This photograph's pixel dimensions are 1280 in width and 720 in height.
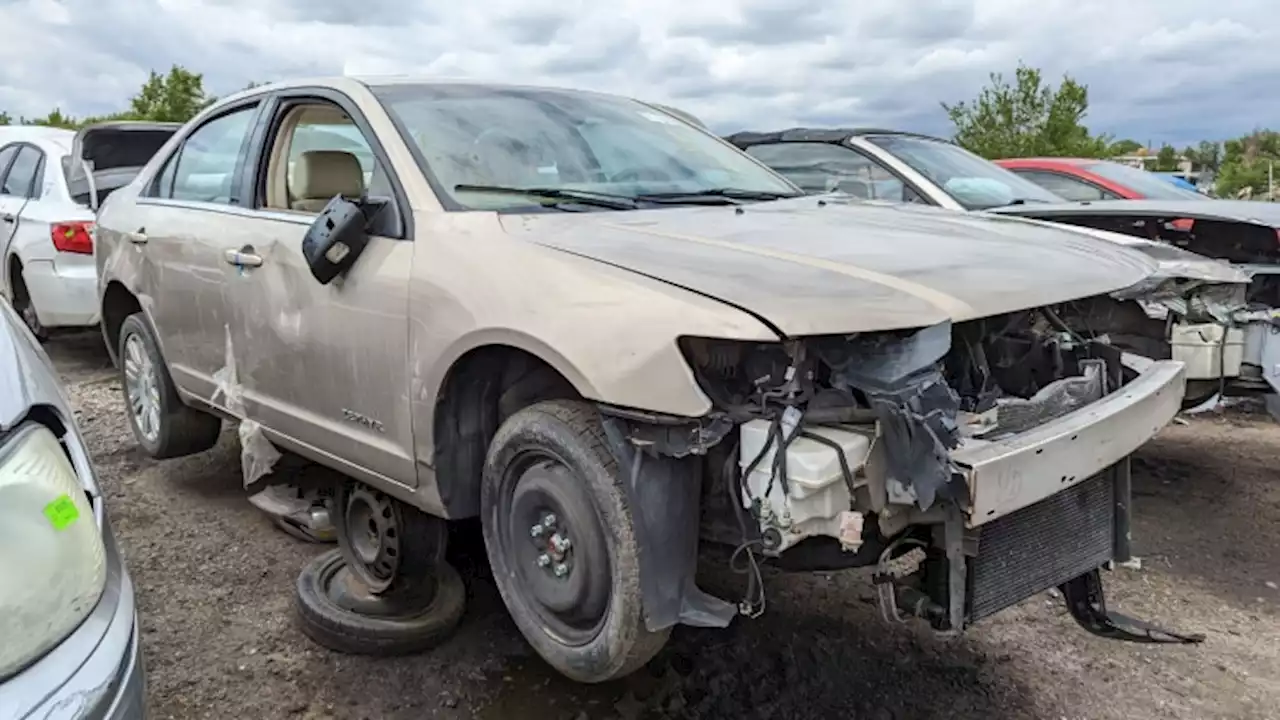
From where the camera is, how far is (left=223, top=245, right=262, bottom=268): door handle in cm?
365

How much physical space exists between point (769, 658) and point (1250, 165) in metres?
41.0

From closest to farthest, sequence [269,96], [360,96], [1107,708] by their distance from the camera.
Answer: [1107,708]
[360,96]
[269,96]

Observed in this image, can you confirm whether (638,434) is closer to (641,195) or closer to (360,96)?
(641,195)

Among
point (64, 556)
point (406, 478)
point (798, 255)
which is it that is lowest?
point (406, 478)

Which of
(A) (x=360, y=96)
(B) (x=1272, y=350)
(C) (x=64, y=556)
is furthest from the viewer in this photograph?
(B) (x=1272, y=350)

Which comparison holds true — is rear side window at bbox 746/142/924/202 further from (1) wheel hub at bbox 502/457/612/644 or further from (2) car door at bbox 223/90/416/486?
(1) wheel hub at bbox 502/457/612/644

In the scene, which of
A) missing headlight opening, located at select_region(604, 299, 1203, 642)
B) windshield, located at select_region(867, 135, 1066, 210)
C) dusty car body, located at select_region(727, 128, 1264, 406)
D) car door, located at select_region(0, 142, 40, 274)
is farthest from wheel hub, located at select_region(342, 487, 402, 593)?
car door, located at select_region(0, 142, 40, 274)

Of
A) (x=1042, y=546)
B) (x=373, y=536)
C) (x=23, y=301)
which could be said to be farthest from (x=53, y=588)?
(x=23, y=301)

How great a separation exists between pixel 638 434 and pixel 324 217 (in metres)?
1.35

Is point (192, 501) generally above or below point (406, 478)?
below

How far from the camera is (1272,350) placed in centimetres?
434

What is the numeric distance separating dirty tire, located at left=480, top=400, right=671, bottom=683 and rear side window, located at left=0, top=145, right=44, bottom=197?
6.46 metres

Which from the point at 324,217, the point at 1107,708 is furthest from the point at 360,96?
the point at 1107,708

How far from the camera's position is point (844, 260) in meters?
2.57
